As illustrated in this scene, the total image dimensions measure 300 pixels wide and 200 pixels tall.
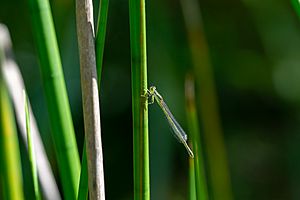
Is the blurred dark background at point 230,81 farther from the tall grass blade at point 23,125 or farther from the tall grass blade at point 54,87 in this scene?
the tall grass blade at point 54,87

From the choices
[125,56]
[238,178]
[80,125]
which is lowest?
[238,178]

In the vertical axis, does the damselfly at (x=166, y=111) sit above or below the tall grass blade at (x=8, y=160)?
above

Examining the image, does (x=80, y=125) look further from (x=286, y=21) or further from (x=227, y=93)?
(x=286, y=21)

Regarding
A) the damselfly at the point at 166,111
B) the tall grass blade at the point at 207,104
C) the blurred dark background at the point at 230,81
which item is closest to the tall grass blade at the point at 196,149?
the damselfly at the point at 166,111

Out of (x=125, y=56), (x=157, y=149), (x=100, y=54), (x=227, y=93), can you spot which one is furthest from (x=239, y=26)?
(x=100, y=54)

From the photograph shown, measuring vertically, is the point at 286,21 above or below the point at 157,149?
above

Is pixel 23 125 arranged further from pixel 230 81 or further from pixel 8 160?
→ pixel 230 81

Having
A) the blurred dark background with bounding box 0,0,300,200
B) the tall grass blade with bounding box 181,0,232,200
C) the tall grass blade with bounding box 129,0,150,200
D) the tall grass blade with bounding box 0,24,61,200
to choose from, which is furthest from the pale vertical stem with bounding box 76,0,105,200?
the blurred dark background with bounding box 0,0,300,200
